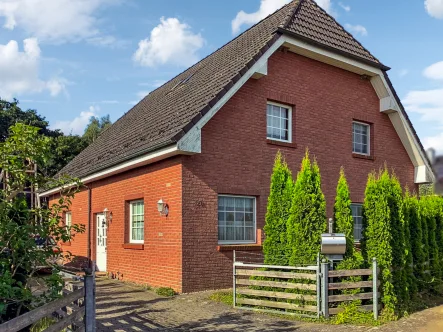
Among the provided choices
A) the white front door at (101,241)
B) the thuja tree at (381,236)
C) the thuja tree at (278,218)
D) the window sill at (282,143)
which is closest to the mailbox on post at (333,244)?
the thuja tree at (381,236)

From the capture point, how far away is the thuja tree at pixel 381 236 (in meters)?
8.94

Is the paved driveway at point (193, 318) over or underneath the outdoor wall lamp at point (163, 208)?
underneath

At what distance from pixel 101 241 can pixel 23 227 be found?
1207cm

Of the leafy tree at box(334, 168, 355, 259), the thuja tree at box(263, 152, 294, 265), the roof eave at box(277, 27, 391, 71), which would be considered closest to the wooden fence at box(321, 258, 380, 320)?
the leafy tree at box(334, 168, 355, 259)

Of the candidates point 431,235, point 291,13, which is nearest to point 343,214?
point 431,235

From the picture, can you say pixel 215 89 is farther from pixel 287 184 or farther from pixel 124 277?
pixel 124 277

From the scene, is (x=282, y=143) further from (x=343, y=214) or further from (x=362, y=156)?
(x=343, y=214)

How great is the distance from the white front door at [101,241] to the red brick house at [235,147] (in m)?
0.07

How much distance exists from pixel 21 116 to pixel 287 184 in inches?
1492

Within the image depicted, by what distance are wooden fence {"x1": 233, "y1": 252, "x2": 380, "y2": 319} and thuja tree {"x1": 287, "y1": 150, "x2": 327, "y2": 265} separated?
1.28ft

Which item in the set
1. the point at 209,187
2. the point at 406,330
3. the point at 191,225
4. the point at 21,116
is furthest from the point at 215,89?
the point at 21,116

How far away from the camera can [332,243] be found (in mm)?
8875

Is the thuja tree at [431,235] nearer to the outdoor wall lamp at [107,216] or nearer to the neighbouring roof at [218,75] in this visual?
the neighbouring roof at [218,75]

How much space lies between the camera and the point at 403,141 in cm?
1756
